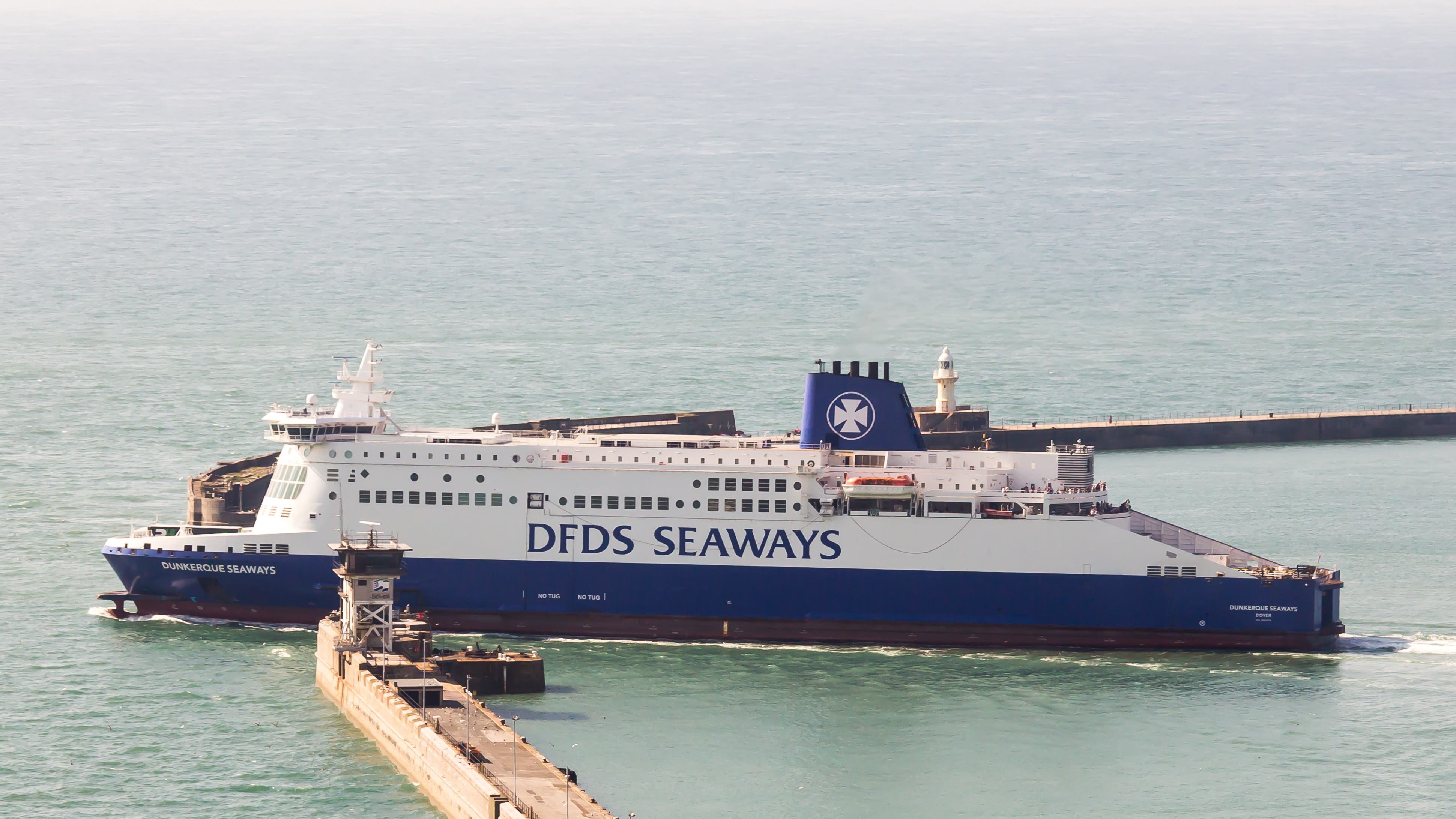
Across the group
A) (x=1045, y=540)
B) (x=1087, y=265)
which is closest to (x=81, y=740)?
(x=1045, y=540)

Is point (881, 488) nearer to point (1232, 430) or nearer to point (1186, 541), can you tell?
point (1186, 541)

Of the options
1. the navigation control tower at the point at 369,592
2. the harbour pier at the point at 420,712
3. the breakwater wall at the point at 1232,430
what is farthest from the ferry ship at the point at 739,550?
the breakwater wall at the point at 1232,430

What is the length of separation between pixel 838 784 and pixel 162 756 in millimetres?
11522

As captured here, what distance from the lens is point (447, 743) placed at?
35.2 metres

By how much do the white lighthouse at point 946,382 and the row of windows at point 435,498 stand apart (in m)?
21.1

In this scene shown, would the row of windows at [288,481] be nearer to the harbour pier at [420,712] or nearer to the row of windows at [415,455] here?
the row of windows at [415,455]

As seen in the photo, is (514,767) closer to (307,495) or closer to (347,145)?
(307,495)

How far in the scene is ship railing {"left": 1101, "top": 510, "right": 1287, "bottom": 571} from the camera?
45.2 meters

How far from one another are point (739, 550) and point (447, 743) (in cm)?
1150

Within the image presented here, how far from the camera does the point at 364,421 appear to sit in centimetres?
4656

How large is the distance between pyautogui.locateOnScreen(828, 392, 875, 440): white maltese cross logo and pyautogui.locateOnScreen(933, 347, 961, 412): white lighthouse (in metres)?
16.9

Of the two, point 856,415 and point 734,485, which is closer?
point 734,485

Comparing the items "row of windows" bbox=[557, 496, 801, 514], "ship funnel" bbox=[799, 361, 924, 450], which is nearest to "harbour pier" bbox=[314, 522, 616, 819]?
"row of windows" bbox=[557, 496, 801, 514]

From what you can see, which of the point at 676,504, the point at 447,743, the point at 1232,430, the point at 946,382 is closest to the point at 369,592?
the point at 676,504
